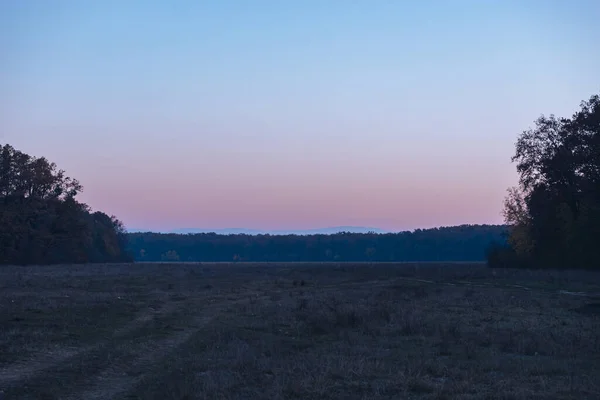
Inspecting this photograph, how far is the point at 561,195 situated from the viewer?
72.6m

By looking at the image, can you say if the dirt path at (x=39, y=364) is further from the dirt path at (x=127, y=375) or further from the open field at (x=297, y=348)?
the dirt path at (x=127, y=375)

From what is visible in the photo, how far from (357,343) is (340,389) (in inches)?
263

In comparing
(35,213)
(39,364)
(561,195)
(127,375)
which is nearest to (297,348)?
(127,375)

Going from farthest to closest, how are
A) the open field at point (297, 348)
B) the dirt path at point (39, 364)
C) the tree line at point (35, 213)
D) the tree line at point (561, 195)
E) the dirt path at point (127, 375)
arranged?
the tree line at point (35, 213) < the tree line at point (561, 195) < the dirt path at point (39, 364) < the open field at point (297, 348) < the dirt path at point (127, 375)

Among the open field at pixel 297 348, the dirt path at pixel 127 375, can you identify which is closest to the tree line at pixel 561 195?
the open field at pixel 297 348

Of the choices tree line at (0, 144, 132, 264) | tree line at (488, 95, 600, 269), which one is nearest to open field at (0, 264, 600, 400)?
tree line at (488, 95, 600, 269)

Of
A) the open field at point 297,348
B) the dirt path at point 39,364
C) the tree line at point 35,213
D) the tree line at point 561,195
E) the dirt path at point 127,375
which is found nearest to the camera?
the dirt path at point 127,375

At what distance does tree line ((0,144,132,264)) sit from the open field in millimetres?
55926

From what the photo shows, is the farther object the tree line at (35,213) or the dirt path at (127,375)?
the tree line at (35,213)

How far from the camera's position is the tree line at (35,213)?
8781 cm

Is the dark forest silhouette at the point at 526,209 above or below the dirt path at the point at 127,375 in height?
above

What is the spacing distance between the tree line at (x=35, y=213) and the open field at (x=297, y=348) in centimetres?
5593

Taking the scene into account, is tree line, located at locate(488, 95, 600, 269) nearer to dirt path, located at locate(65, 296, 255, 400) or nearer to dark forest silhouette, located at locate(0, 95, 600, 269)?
dark forest silhouette, located at locate(0, 95, 600, 269)

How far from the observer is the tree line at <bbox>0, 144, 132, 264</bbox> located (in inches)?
3457
